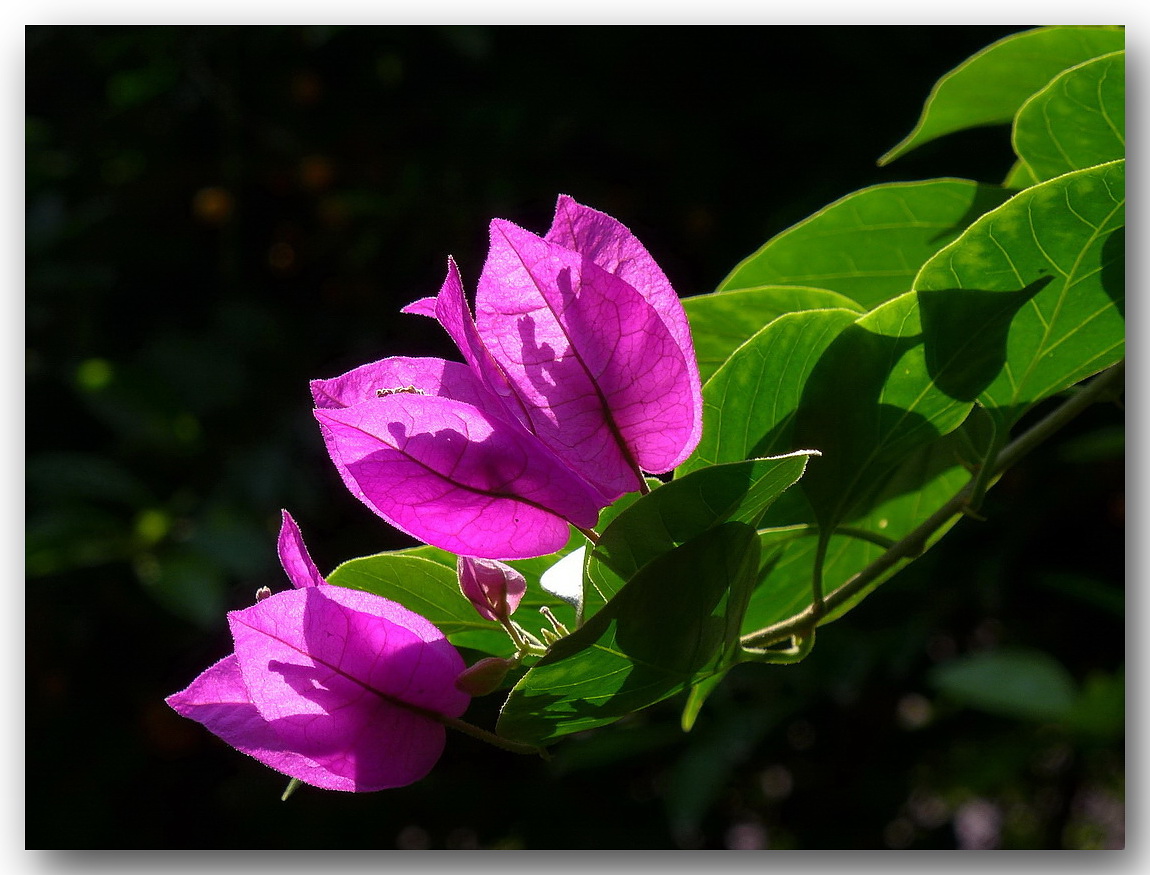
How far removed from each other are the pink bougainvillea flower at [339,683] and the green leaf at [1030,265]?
172 millimetres

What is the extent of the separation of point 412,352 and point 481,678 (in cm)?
125

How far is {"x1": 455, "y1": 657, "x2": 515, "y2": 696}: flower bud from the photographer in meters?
0.31

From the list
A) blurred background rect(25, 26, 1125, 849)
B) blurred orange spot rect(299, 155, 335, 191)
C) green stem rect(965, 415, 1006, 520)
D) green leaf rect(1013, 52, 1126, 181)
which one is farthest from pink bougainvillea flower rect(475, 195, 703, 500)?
blurred orange spot rect(299, 155, 335, 191)

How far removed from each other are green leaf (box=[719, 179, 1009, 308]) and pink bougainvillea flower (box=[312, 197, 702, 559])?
221mm

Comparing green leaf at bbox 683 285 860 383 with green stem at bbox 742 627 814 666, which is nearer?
green stem at bbox 742 627 814 666

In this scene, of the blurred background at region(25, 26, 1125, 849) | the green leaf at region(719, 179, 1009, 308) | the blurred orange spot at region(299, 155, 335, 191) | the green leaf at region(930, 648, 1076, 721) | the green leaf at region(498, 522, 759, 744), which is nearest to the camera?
the green leaf at region(498, 522, 759, 744)

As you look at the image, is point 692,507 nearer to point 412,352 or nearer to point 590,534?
point 590,534

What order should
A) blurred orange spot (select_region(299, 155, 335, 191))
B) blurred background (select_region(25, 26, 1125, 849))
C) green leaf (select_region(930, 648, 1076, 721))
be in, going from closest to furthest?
green leaf (select_region(930, 648, 1076, 721)), blurred background (select_region(25, 26, 1125, 849)), blurred orange spot (select_region(299, 155, 335, 191))

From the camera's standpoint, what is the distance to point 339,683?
308mm

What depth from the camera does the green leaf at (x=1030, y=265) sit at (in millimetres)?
340

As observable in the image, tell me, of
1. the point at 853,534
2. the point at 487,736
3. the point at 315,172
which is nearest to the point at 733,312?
the point at 853,534

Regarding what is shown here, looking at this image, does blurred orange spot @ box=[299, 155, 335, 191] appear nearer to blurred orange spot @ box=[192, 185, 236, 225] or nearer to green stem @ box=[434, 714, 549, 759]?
blurred orange spot @ box=[192, 185, 236, 225]

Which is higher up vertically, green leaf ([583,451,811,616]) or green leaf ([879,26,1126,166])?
green leaf ([879,26,1126,166])

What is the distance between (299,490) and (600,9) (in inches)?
30.5
